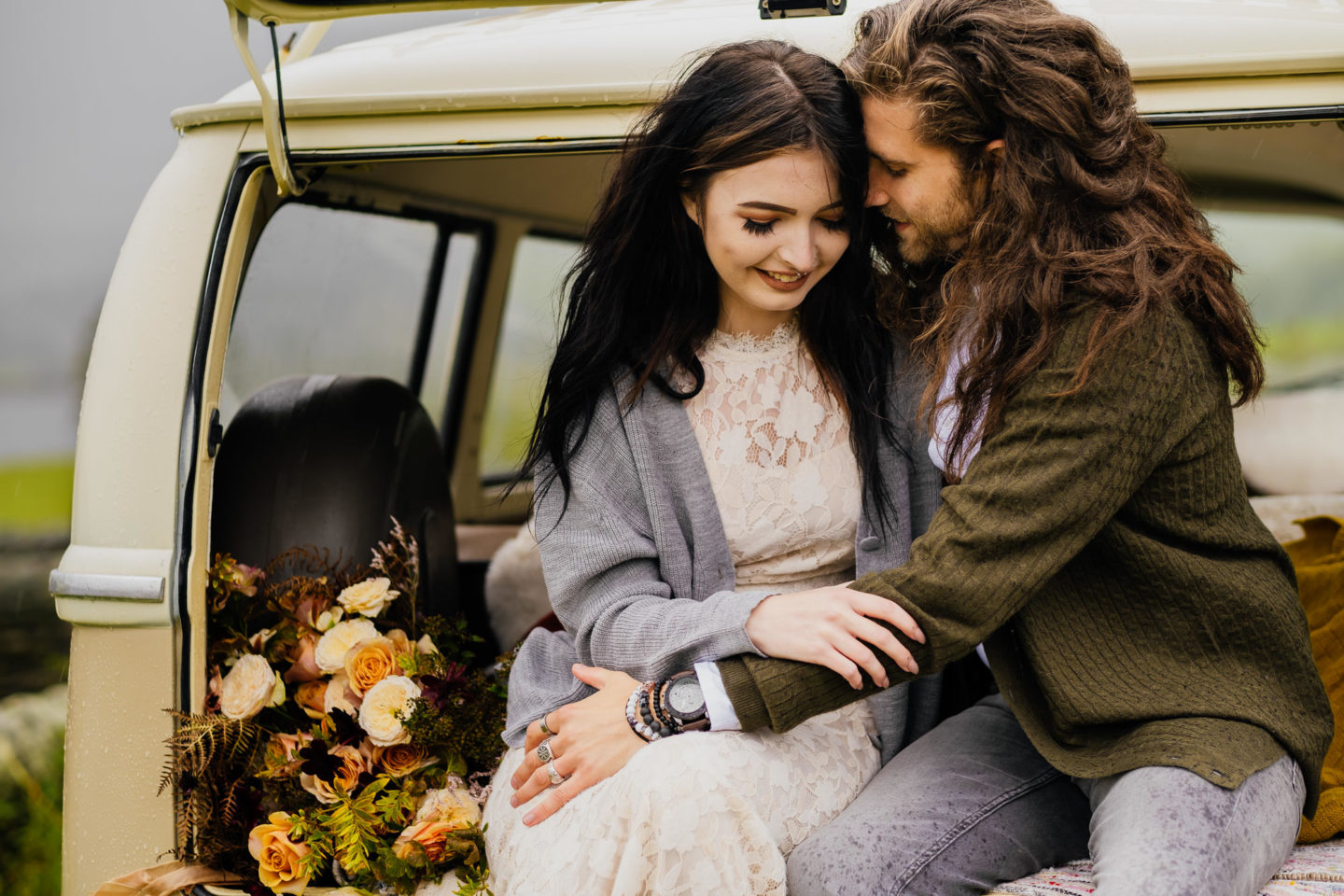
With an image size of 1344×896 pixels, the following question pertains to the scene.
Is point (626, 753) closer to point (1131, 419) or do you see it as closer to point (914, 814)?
point (914, 814)

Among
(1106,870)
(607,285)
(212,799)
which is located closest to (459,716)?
(212,799)

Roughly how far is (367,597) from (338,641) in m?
0.10

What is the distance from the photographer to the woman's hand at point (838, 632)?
4.77 feet

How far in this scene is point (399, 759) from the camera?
1.90 meters

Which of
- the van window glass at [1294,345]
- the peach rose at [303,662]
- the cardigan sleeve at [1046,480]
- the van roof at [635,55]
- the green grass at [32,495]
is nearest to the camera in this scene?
the cardigan sleeve at [1046,480]

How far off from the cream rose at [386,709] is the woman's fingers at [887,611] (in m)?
0.84

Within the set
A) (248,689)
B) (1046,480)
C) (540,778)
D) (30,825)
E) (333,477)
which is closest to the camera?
(1046,480)

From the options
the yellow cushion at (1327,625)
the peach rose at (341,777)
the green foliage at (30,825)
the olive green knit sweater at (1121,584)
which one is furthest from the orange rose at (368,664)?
the green foliage at (30,825)

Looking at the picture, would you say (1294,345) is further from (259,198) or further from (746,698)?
(259,198)

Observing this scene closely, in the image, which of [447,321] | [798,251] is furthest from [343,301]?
[798,251]

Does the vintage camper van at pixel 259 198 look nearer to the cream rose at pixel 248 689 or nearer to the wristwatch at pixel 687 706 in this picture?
the cream rose at pixel 248 689

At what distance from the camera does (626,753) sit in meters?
1.54

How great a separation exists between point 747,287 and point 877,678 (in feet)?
2.17

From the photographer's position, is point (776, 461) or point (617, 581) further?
point (776, 461)
